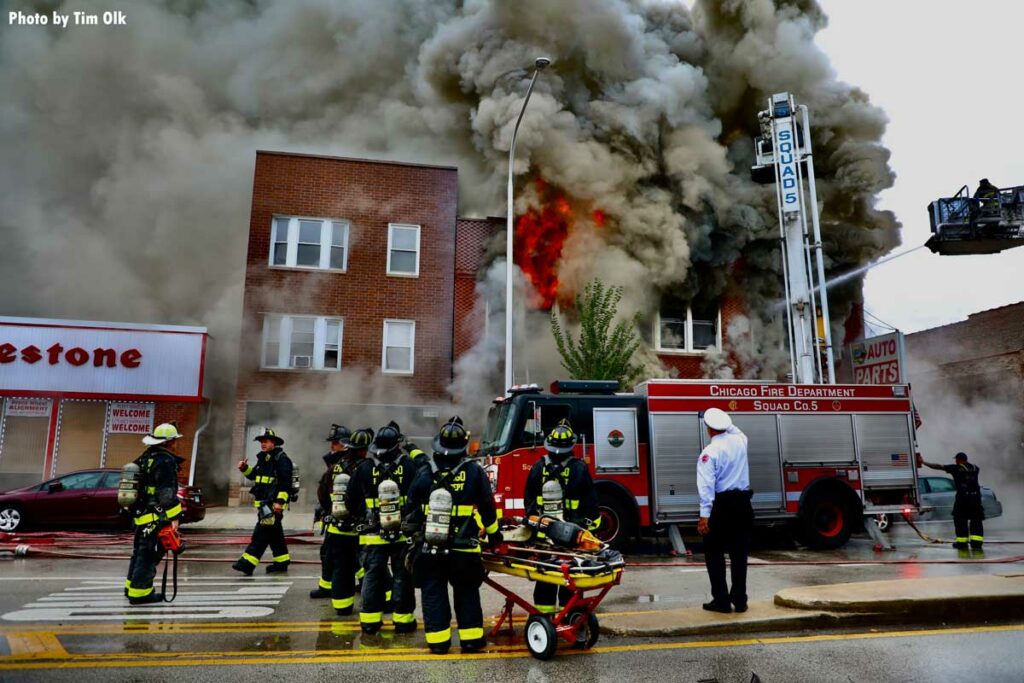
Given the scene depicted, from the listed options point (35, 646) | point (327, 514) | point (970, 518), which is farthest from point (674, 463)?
point (35, 646)

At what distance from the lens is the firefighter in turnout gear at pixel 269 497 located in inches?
288

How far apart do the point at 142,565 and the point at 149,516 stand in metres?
0.41

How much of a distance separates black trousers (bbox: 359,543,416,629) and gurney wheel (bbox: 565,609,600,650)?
47.4 inches

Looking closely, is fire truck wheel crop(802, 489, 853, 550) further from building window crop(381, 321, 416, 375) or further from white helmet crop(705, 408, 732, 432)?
building window crop(381, 321, 416, 375)

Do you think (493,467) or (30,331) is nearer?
(493,467)

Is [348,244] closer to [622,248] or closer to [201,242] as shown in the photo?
[201,242]

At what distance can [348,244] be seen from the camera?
1677 cm

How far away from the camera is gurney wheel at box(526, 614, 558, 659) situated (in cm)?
425

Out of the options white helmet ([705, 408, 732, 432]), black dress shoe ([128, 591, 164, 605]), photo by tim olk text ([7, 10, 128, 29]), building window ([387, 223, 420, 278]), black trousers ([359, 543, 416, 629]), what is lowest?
black dress shoe ([128, 591, 164, 605])

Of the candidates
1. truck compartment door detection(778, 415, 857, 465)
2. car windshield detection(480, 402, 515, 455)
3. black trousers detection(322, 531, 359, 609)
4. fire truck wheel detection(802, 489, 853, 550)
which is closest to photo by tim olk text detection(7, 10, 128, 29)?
car windshield detection(480, 402, 515, 455)

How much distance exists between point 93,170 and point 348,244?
10464 mm

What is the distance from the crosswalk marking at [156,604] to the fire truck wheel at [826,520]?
7.14 meters

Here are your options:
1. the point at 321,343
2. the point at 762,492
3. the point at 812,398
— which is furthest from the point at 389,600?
the point at 321,343

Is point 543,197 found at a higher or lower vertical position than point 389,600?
higher
